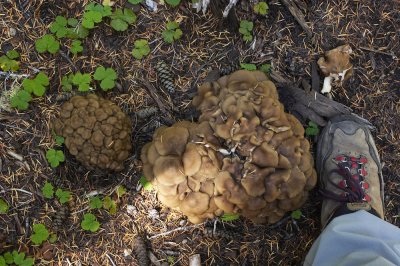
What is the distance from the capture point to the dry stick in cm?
399

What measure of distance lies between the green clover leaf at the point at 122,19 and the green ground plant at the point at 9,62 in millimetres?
879

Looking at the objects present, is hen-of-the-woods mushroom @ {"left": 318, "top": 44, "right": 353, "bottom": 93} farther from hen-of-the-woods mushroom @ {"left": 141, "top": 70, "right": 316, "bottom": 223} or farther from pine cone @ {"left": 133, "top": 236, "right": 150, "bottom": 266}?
pine cone @ {"left": 133, "top": 236, "right": 150, "bottom": 266}

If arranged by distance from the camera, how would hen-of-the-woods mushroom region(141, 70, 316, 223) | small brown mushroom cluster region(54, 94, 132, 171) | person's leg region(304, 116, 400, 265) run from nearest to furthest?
person's leg region(304, 116, 400, 265) < hen-of-the-woods mushroom region(141, 70, 316, 223) < small brown mushroom cluster region(54, 94, 132, 171)

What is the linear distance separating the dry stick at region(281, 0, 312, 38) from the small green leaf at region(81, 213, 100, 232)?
2522 millimetres

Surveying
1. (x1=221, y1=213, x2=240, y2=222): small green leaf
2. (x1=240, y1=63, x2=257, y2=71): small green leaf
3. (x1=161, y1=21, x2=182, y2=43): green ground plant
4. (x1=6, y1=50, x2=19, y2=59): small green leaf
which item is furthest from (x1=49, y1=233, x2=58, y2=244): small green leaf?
(x1=240, y1=63, x2=257, y2=71): small green leaf

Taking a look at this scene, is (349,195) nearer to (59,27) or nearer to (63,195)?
(63,195)

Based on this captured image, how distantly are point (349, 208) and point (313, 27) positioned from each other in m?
1.65

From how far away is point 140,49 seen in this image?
153 inches

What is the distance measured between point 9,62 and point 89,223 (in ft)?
5.05

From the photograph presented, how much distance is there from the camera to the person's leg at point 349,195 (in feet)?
10.5

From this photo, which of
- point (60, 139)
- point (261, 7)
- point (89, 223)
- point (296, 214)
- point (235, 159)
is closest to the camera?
point (235, 159)

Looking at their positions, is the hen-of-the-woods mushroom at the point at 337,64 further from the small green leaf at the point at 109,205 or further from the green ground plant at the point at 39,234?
the green ground plant at the point at 39,234

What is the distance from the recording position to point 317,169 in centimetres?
401

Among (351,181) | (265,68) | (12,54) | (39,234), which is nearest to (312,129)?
(351,181)
